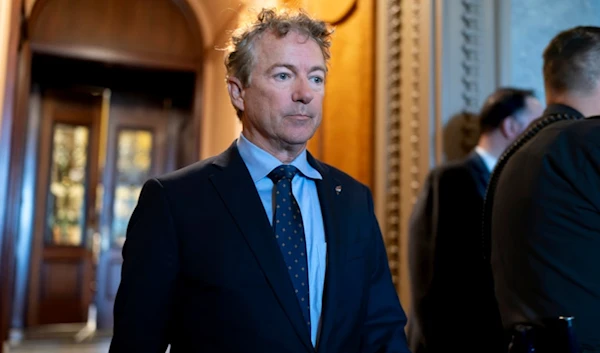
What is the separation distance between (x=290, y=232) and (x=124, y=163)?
20.8 ft

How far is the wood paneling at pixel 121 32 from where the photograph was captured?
14.5 ft

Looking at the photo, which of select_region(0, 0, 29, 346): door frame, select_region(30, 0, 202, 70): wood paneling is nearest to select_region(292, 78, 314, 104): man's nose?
Answer: select_region(0, 0, 29, 346): door frame

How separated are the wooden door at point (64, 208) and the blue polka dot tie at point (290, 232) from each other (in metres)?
6.42

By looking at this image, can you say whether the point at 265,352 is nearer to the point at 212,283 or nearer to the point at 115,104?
the point at 212,283

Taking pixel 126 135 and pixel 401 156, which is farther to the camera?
pixel 126 135

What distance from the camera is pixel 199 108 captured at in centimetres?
477

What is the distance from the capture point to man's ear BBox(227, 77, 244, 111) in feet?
4.26

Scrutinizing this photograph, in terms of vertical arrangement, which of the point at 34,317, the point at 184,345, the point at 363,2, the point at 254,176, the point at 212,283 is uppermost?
the point at 363,2

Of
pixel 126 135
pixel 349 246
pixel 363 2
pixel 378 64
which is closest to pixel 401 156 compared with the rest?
pixel 378 64

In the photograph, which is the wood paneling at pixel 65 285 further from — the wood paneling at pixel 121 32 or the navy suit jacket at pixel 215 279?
the navy suit jacket at pixel 215 279

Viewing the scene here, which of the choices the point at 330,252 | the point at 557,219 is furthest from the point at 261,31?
the point at 557,219

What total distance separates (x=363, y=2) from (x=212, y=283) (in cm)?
206

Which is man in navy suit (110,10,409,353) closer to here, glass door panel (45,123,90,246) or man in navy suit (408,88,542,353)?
man in navy suit (408,88,542,353)

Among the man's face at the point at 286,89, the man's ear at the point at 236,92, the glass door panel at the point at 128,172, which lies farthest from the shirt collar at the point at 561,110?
the glass door panel at the point at 128,172
